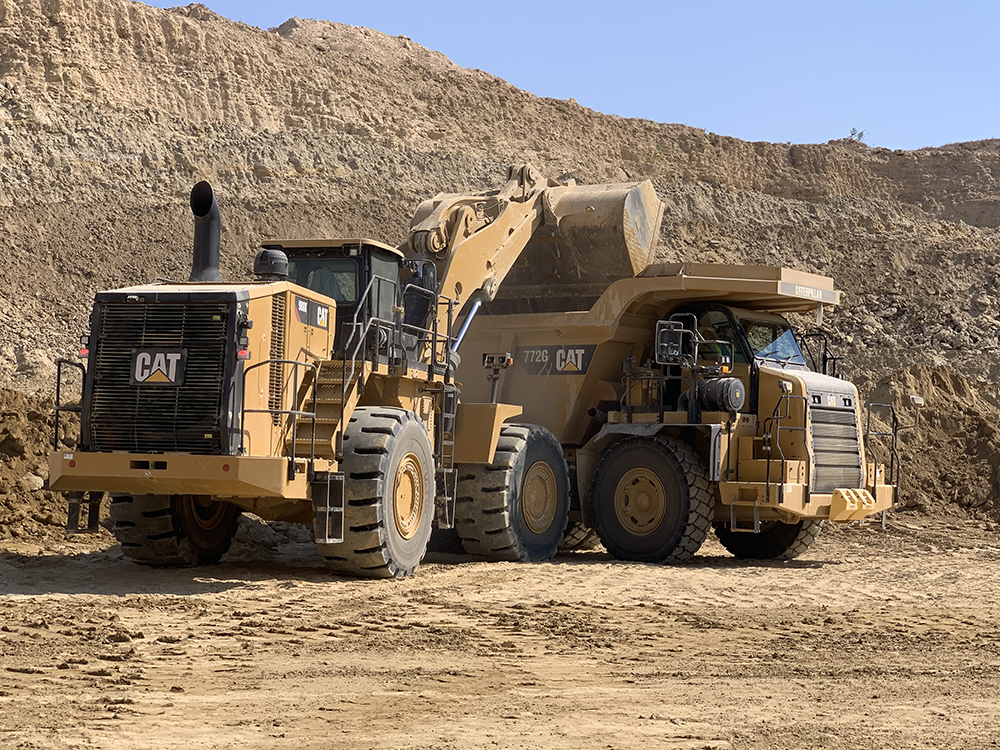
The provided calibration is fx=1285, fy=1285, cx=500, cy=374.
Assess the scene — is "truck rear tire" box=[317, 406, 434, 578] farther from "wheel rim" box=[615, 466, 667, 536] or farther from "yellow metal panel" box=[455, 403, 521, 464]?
"wheel rim" box=[615, 466, 667, 536]

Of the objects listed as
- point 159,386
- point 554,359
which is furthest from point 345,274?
point 554,359

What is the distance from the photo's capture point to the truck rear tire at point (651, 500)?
535 inches

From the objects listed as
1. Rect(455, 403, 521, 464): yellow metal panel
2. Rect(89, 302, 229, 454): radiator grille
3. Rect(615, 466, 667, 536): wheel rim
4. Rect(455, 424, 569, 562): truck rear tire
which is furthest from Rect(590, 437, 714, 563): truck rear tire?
Rect(89, 302, 229, 454): radiator grille

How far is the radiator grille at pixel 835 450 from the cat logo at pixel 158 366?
6.82m

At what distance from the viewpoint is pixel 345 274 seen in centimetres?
1199

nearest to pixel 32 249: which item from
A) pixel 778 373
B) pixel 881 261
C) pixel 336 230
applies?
pixel 336 230

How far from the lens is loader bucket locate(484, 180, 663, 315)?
15.0 metres

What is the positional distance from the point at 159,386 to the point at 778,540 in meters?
8.11

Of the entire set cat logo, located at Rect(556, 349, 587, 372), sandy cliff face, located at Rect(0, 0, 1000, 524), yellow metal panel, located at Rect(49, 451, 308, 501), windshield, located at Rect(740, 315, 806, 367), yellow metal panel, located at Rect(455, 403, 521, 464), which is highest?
sandy cliff face, located at Rect(0, 0, 1000, 524)

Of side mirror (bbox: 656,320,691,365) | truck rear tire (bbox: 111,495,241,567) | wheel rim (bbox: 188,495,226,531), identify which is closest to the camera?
truck rear tire (bbox: 111,495,241,567)

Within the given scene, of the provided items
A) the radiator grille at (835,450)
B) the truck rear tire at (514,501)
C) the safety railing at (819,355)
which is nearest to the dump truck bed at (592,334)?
the safety railing at (819,355)

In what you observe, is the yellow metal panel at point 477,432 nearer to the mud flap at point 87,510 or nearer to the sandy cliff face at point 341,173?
the mud flap at point 87,510

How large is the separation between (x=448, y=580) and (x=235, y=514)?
8.65ft

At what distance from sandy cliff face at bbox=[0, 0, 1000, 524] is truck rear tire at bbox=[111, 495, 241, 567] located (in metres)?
14.5
